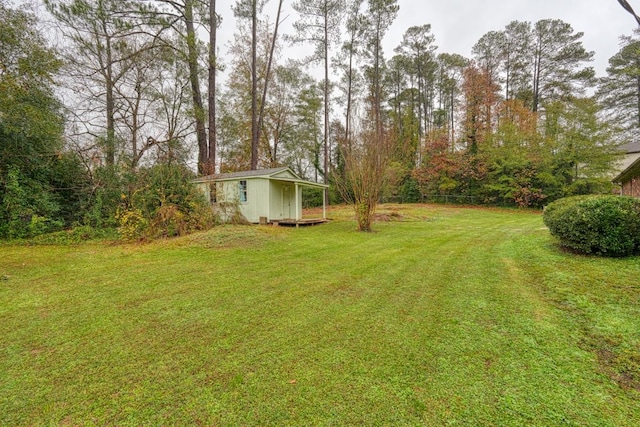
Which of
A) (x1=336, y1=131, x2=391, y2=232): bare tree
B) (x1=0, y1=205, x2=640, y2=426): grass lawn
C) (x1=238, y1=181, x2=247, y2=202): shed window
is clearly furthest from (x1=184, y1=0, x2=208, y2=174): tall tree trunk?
(x1=0, y1=205, x2=640, y2=426): grass lawn

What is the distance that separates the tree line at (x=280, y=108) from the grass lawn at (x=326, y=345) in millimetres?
4954

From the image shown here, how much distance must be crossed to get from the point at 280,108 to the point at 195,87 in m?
8.46

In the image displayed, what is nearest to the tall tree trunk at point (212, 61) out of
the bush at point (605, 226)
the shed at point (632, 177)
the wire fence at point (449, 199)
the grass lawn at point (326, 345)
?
the grass lawn at point (326, 345)

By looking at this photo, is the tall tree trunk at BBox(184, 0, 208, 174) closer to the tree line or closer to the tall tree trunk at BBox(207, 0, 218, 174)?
the tree line

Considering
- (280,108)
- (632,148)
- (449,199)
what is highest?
(280,108)

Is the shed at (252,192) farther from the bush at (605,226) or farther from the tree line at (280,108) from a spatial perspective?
the bush at (605,226)

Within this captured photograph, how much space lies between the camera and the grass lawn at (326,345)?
1672mm

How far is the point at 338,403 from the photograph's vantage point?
172 cm

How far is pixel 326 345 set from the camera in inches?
93.2

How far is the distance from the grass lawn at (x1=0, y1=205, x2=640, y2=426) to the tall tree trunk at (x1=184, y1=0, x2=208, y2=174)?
9.83 meters

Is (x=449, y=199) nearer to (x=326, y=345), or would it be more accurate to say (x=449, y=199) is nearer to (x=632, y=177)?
(x=632, y=177)

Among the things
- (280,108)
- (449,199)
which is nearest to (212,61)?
(280,108)

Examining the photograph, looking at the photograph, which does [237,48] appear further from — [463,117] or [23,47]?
[463,117]

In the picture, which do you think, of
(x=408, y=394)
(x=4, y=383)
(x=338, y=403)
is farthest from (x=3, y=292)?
(x=408, y=394)
